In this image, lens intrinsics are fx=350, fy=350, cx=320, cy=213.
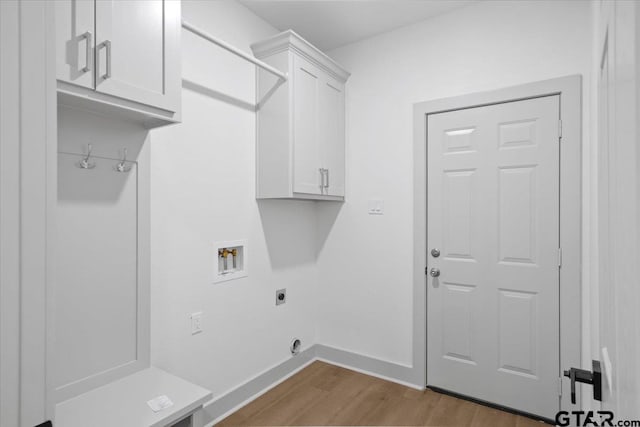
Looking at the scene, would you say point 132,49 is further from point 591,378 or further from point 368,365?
point 368,365

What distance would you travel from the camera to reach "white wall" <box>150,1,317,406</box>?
6.31 feet

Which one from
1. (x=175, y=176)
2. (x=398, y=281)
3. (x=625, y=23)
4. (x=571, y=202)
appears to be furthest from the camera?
(x=398, y=281)

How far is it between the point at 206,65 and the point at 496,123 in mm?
1904

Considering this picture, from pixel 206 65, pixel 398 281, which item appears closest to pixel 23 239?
pixel 206 65

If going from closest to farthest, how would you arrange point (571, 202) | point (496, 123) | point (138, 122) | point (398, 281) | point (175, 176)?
point (138, 122)
point (175, 176)
point (571, 202)
point (496, 123)
point (398, 281)

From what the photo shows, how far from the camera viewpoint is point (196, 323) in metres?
2.08

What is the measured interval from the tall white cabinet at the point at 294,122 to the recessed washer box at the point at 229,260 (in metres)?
0.40

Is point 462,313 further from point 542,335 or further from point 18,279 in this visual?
point 18,279

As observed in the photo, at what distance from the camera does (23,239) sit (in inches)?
32.9

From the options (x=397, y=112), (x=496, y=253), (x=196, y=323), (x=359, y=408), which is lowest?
(x=359, y=408)

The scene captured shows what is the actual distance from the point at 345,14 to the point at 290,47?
20.8 inches

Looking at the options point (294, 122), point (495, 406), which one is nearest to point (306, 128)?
point (294, 122)

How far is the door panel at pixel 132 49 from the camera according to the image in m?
1.25

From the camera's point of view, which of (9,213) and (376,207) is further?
(376,207)
